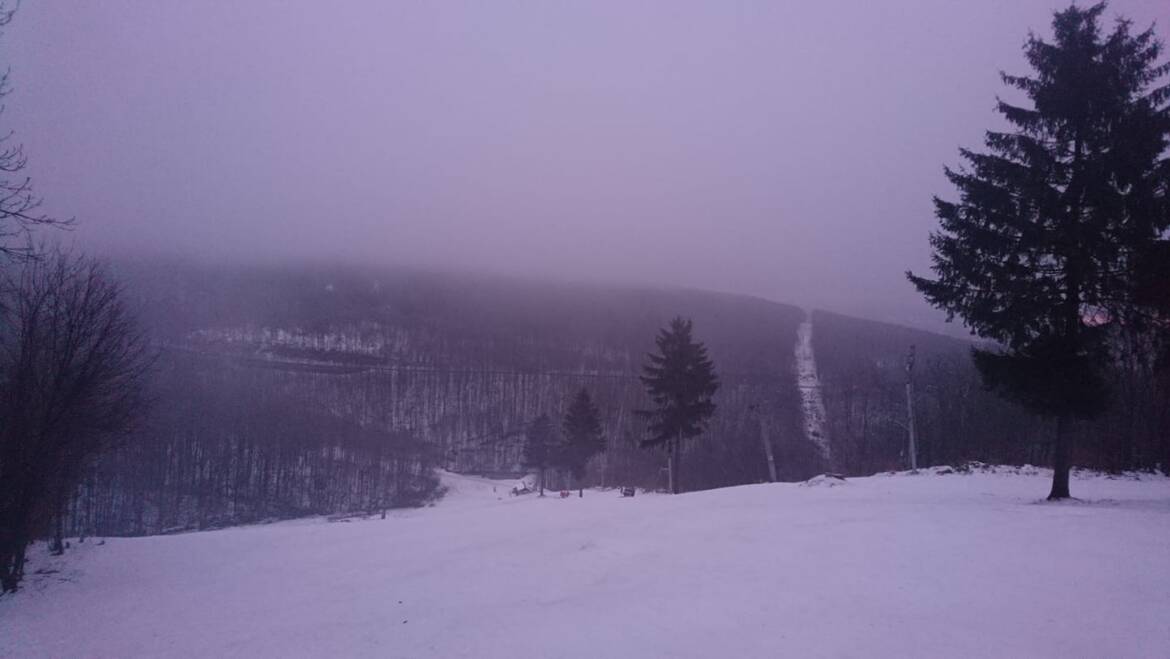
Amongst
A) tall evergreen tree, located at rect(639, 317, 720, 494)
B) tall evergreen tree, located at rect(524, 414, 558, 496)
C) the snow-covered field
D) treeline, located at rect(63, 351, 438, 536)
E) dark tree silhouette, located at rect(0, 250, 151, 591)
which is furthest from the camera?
tall evergreen tree, located at rect(524, 414, 558, 496)

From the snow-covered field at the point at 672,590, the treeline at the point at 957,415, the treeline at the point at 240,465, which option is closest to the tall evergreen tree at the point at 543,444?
the treeline at the point at 240,465

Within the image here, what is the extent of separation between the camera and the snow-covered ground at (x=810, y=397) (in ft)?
279

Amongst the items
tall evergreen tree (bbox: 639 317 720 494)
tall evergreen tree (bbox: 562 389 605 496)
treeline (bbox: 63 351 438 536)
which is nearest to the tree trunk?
tall evergreen tree (bbox: 639 317 720 494)

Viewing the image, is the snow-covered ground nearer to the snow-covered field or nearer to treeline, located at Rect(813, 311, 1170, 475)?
treeline, located at Rect(813, 311, 1170, 475)

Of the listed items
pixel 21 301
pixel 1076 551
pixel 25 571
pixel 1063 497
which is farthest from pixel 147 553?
pixel 1063 497

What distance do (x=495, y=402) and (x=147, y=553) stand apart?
114592mm

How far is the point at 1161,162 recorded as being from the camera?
13.8m

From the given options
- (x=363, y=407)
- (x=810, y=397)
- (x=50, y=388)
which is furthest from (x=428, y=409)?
(x=50, y=388)

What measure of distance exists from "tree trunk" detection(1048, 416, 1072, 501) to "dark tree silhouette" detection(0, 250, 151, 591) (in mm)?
20673

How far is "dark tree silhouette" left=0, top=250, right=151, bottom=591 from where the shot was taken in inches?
504

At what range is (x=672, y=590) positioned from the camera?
8.64 m

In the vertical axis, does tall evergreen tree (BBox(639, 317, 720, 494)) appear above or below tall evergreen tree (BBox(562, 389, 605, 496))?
above

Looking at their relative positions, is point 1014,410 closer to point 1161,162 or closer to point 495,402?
point 1161,162

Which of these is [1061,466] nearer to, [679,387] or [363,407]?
[679,387]
